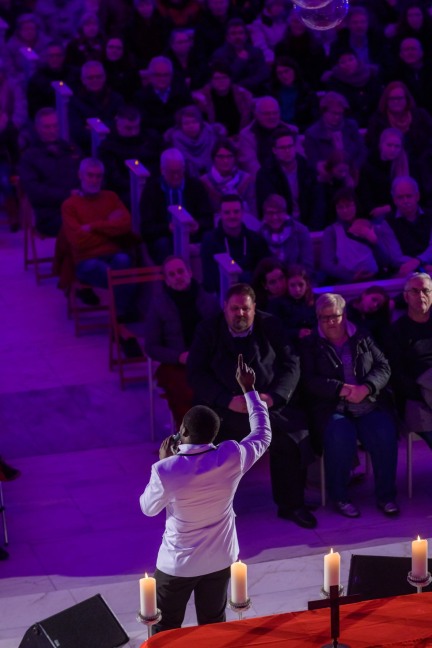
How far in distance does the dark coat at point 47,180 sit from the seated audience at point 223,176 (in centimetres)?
108

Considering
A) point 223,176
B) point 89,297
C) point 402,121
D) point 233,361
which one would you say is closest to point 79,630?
point 233,361

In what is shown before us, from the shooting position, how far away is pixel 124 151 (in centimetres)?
1027

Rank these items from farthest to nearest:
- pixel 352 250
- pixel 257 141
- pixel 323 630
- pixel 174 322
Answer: pixel 257 141 < pixel 352 250 < pixel 174 322 < pixel 323 630

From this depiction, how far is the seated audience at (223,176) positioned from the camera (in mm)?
9773

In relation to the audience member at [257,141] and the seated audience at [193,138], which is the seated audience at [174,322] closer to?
the seated audience at [193,138]

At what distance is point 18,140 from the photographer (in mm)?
11336

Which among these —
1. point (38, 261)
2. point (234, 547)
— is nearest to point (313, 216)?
point (38, 261)

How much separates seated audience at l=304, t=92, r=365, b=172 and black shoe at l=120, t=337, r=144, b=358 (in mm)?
→ 2192

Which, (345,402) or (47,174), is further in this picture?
(47,174)

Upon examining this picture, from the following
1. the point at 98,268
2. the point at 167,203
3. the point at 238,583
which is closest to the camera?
the point at 238,583

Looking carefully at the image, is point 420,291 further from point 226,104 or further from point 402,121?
point 226,104

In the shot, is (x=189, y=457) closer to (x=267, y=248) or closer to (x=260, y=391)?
(x=260, y=391)

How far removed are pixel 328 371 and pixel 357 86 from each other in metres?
4.67

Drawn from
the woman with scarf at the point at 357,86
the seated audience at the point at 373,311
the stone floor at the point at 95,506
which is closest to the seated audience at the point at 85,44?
the woman with scarf at the point at 357,86
